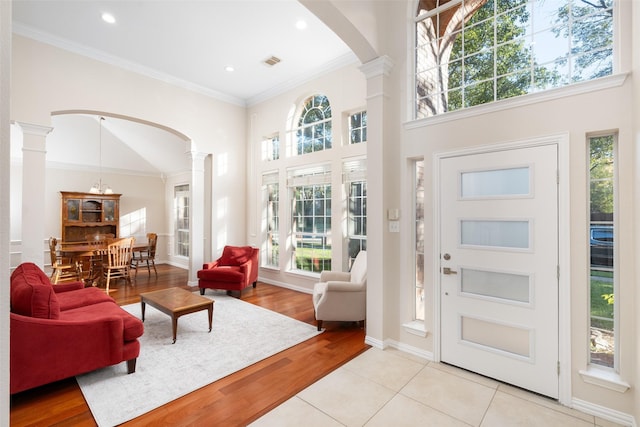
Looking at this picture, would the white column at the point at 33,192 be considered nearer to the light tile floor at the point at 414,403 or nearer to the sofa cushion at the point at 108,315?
the sofa cushion at the point at 108,315

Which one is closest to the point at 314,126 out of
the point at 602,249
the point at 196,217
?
the point at 196,217

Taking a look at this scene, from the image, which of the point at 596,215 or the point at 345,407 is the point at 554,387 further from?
the point at 345,407

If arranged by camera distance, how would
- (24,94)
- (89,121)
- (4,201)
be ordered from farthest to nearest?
(89,121)
(24,94)
(4,201)

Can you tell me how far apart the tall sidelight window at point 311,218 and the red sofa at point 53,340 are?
320cm

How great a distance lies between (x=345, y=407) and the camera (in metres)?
2.24

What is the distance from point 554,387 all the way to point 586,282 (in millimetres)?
867

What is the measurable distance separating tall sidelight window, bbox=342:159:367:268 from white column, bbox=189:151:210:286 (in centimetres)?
309

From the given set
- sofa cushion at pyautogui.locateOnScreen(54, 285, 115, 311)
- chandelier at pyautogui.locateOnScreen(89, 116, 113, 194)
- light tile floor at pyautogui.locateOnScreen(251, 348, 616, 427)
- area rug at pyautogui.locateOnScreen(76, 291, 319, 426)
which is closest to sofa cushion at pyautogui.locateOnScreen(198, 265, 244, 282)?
area rug at pyautogui.locateOnScreen(76, 291, 319, 426)

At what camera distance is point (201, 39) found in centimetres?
439

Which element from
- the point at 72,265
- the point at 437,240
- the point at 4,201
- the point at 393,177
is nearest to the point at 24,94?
the point at 72,265

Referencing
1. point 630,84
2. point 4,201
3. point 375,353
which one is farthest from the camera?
point 375,353

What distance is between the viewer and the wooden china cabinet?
7566 mm

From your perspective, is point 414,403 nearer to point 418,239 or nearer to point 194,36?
point 418,239

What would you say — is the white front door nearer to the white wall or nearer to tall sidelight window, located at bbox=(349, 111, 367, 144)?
the white wall
